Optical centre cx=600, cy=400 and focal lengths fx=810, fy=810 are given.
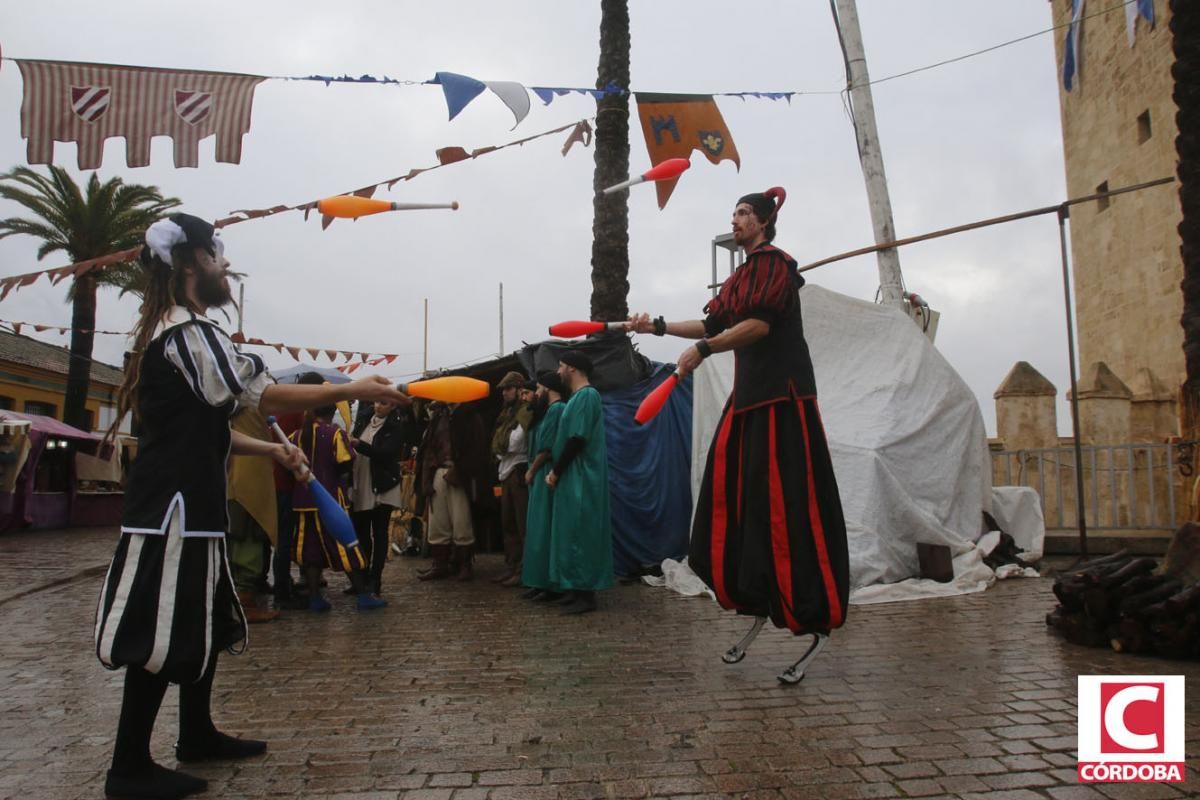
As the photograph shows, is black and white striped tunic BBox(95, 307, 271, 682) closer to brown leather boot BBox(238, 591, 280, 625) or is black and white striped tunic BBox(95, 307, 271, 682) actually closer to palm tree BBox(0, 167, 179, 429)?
brown leather boot BBox(238, 591, 280, 625)

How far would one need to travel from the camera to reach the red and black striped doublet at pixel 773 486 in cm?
358

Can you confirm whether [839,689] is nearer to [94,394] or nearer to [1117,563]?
[1117,563]

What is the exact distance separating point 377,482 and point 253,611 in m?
1.37

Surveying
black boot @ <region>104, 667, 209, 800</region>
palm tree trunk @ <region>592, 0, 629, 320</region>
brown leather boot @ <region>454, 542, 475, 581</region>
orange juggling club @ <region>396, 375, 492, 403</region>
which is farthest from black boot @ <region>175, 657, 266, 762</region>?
palm tree trunk @ <region>592, 0, 629, 320</region>

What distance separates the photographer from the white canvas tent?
6.59m

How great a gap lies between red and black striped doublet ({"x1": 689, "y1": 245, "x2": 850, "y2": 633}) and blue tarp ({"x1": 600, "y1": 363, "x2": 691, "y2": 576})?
13.1ft

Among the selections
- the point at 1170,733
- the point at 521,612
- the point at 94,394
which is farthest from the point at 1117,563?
the point at 94,394

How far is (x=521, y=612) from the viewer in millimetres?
5812

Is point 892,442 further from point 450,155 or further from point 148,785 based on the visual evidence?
point 148,785

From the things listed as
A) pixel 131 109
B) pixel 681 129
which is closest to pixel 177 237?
pixel 131 109

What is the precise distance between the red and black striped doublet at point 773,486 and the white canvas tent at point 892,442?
2690mm

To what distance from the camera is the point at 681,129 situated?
840 centimetres

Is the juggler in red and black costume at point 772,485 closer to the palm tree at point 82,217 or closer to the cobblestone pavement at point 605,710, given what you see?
the cobblestone pavement at point 605,710

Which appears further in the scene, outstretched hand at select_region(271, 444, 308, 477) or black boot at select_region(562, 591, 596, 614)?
black boot at select_region(562, 591, 596, 614)
